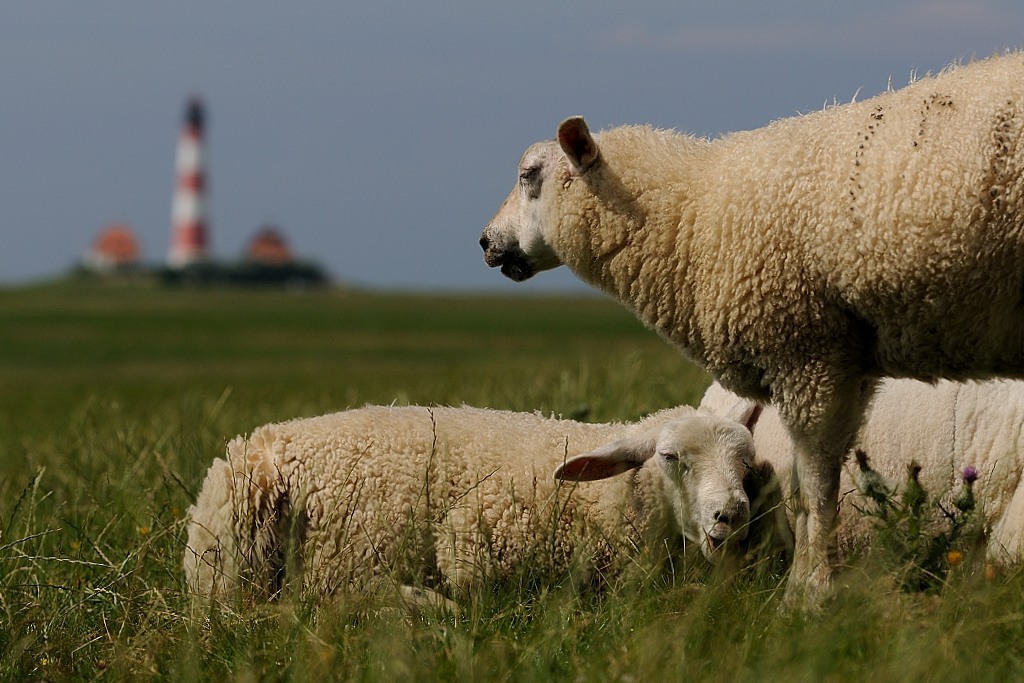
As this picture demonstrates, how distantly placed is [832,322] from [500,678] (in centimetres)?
169

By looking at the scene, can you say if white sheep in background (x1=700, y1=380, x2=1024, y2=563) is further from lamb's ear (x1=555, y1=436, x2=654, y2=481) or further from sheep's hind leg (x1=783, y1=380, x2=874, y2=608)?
lamb's ear (x1=555, y1=436, x2=654, y2=481)

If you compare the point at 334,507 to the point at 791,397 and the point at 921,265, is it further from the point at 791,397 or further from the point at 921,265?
A: the point at 921,265

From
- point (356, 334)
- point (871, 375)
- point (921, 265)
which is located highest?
point (921, 265)

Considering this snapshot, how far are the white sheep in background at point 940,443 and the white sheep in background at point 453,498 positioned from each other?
12.7 inches

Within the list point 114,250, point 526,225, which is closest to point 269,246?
point 114,250

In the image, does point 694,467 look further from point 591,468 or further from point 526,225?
point 526,225

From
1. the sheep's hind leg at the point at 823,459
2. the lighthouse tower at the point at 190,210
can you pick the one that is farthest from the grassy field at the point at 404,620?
the lighthouse tower at the point at 190,210

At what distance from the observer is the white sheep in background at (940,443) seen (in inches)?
183

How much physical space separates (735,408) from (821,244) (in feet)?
3.71

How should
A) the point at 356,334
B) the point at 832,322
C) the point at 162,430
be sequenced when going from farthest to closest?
the point at 356,334
the point at 162,430
the point at 832,322

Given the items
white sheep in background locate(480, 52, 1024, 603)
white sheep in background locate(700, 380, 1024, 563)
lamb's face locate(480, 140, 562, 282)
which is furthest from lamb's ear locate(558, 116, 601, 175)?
white sheep in background locate(700, 380, 1024, 563)

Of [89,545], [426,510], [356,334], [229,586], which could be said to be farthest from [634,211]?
[356,334]

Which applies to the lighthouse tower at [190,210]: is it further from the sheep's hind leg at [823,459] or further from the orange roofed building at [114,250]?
the sheep's hind leg at [823,459]

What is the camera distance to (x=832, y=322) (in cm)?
423
